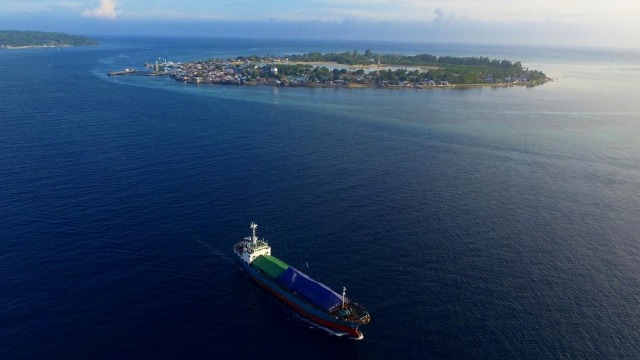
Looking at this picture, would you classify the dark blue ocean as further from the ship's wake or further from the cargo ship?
the cargo ship

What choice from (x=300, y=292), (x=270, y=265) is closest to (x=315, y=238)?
(x=270, y=265)

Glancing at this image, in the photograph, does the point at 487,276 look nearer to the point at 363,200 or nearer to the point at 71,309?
the point at 363,200

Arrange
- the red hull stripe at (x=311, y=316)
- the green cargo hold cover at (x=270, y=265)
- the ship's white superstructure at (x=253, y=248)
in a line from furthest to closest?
the ship's white superstructure at (x=253, y=248)
the green cargo hold cover at (x=270, y=265)
the red hull stripe at (x=311, y=316)

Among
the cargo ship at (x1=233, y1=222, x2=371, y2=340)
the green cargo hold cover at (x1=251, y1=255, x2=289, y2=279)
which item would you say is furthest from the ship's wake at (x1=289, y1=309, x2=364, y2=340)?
the green cargo hold cover at (x1=251, y1=255, x2=289, y2=279)

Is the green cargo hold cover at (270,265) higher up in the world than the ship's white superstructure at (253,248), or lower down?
lower down

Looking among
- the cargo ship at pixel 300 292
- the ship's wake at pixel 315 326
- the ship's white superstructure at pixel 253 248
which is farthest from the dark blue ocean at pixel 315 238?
the ship's white superstructure at pixel 253 248

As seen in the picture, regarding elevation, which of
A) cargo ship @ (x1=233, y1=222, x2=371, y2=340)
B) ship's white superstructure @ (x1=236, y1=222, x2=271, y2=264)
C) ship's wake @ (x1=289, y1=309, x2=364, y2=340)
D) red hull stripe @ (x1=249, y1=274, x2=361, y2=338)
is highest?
ship's white superstructure @ (x1=236, y1=222, x2=271, y2=264)

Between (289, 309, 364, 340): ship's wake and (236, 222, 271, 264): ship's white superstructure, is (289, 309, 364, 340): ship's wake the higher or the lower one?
the lower one

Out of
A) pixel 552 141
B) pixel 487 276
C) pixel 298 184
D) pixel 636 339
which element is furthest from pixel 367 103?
pixel 636 339

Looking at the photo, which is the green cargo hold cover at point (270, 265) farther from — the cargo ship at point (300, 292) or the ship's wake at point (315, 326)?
the ship's wake at point (315, 326)

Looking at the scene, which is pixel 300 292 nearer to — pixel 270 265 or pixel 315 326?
pixel 315 326
